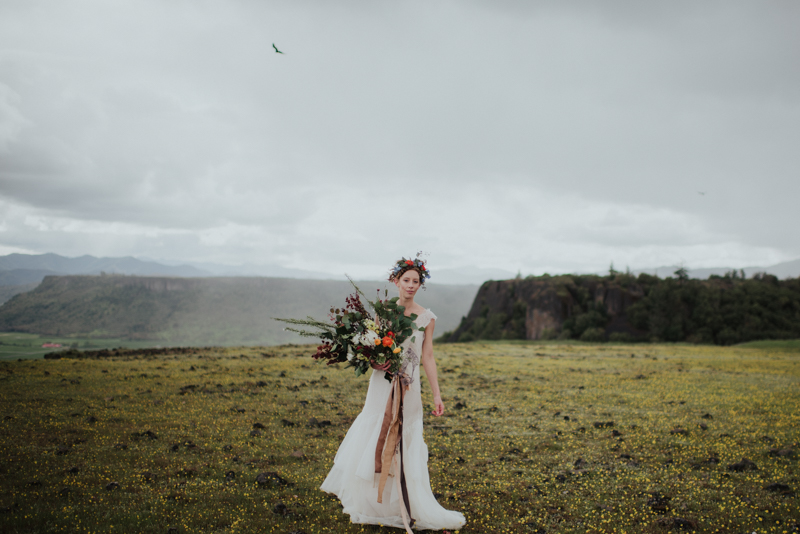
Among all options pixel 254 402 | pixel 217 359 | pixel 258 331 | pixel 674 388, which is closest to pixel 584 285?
pixel 674 388

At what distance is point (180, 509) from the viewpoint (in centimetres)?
715

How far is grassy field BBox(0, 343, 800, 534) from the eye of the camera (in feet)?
23.5

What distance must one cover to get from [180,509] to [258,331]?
627ft

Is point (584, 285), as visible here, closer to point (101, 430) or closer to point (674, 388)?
point (674, 388)

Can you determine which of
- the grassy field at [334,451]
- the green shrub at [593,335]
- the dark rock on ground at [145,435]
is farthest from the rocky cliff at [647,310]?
the dark rock on ground at [145,435]

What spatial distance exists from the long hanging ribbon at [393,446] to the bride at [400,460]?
16 mm

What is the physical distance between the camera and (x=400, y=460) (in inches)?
273

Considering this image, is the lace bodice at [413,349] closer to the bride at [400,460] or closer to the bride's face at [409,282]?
the bride at [400,460]

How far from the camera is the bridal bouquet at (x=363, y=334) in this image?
22.0 ft

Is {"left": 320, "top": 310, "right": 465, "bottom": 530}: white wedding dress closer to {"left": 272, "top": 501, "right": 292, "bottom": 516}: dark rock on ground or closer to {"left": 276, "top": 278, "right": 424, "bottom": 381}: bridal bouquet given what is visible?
{"left": 276, "top": 278, "right": 424, "bottom": 381}: bridal bouquet

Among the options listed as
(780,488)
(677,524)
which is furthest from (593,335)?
(677,524)

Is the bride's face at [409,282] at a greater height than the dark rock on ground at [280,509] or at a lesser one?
greater

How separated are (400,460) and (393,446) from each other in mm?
349

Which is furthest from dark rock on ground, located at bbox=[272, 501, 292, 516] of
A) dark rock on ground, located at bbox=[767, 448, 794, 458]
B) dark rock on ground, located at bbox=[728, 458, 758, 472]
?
dark rock on ground, located at bbox=[767, 448, 794, 458]
